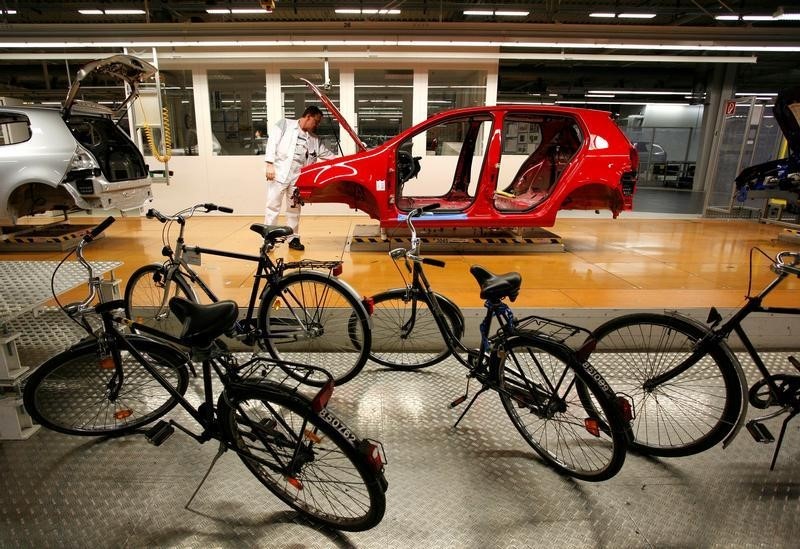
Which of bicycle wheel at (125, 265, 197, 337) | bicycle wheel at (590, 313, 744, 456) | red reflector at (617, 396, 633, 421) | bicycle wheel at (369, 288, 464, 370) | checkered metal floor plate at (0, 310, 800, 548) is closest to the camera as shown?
checkered metal floor plate at (0, 310, 800, 548)

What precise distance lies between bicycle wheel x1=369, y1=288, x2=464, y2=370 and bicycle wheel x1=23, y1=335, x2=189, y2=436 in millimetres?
1239

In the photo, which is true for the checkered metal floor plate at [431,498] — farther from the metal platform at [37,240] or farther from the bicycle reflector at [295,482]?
the metal platform at [37,240]

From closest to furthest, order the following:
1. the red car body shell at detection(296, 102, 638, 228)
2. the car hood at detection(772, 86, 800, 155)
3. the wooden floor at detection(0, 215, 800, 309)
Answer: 1. the wooden floor at detection(0, 215, 800, 309)
2. the red car body shell at detection(296, 102, 638, 228)
3. the car hood at detection(772, 86, 800, 155)

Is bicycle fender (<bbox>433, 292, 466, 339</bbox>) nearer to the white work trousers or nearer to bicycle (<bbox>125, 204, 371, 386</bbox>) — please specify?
bicycle (<bbox>125, 204, 371, 386</bbox>)

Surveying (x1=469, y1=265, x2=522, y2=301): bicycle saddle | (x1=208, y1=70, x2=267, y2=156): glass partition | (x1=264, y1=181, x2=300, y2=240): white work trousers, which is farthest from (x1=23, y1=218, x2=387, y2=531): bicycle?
(x1=208, y1=70, x2=267, y2=156): glass partition

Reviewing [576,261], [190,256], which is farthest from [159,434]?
[576,261]

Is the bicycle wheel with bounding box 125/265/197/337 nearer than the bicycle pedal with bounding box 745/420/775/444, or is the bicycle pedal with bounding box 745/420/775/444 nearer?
the bicycle pedal with bounding box 745/420/775/444

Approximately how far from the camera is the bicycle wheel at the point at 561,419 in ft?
6.19

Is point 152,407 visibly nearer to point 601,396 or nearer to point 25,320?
point 25,320

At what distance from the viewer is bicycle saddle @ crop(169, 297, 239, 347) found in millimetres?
1671

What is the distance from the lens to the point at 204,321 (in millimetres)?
1672

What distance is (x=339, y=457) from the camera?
1.92 meters

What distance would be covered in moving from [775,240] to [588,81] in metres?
10.5

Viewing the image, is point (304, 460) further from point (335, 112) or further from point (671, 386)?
point (335, 112)
